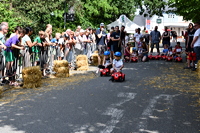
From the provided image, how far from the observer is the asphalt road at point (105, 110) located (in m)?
6.27

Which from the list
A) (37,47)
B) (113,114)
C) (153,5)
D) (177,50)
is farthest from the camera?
(153,5)

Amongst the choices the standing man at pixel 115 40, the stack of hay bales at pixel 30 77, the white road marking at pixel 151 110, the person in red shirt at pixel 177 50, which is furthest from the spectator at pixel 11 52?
the person in red shirt at pixel 177 50

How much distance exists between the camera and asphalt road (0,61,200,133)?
6270 mm

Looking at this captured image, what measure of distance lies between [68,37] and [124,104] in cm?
947

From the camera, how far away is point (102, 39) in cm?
1928

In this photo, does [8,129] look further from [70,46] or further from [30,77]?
[70,46]

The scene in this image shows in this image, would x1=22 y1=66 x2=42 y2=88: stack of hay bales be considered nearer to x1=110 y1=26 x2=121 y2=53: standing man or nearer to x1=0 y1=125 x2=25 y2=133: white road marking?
x1=0 y1=125 x2=25 y2=133: white road marking

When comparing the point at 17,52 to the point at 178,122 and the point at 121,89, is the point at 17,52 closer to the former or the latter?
the point at 121,89

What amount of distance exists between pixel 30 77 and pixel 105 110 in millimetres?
4307

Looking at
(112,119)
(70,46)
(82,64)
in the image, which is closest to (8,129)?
(112,119)

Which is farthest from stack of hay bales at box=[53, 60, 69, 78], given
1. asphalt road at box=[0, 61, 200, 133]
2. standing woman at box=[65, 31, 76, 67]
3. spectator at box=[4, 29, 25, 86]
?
standing woman at box=[65, 31, 76, 67]

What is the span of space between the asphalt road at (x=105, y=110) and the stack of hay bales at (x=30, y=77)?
0.83 metres

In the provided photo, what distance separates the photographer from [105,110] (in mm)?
7691

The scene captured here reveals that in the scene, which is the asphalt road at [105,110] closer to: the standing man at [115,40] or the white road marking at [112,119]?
the white road marking at [112,119]
